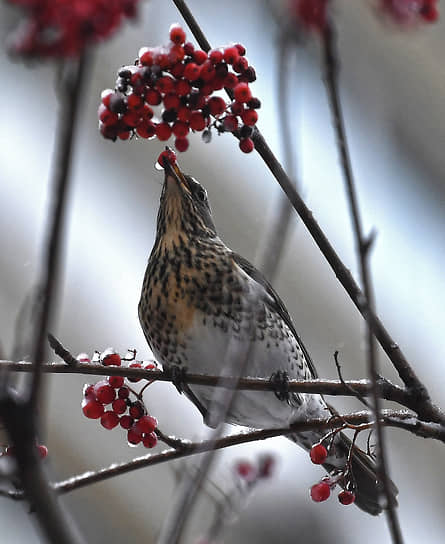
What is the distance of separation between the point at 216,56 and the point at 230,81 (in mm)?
39

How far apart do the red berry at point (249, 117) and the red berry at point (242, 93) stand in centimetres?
2

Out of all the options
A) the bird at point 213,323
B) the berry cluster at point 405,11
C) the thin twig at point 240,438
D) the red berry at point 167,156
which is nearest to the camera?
the berry cluster at point 405,11

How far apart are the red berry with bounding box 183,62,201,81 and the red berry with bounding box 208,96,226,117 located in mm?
44

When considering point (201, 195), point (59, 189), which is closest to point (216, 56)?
point (59, 189)

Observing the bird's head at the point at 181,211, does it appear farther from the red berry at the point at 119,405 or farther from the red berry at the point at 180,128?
the red berry at the point at 180,128

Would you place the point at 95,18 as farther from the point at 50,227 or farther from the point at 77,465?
the point at 77,465

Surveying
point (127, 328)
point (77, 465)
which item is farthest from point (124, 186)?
point (77, 465)

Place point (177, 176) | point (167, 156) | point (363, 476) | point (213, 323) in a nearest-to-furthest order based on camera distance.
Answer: point (167, 156) < point (213, 323) < point (363, 476) < point (177, 176)

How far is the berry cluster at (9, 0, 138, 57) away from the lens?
1.73 feet

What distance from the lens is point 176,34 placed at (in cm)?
119

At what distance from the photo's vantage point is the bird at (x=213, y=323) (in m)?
1.85

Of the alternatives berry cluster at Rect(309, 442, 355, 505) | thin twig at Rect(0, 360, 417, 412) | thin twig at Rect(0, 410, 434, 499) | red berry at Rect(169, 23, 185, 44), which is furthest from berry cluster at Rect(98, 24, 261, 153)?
berry cluster at Rect(309, 442, 355, 505)

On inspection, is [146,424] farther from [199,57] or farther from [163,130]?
[199,57]

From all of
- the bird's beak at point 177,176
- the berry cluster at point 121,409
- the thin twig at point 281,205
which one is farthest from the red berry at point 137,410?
the thin twig at point 281,205
